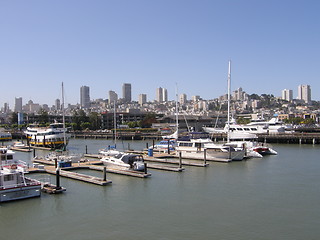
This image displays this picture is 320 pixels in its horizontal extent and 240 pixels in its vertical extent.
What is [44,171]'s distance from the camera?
29500mm

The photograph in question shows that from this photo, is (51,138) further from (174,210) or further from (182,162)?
(174,210)

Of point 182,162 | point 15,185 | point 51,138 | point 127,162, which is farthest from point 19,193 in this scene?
point 51,138

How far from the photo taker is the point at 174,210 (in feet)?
62.6

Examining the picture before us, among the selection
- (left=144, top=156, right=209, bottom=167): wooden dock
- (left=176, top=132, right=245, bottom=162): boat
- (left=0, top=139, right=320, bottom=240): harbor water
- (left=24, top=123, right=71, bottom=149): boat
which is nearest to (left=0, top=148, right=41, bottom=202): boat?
(left=0, top=139, right=320, bottom=240): harbor water

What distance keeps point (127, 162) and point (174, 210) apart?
37.1 feet

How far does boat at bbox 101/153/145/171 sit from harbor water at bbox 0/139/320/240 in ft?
4.63

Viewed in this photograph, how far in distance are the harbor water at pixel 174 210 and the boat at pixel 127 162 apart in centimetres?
141

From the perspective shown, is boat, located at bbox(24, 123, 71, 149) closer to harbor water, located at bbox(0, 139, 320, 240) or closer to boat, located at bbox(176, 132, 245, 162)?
boat, located at bbox(176, 132, 245, 162)

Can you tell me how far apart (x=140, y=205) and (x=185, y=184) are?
6.10 meters

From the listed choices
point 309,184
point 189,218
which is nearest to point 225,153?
point 309,184

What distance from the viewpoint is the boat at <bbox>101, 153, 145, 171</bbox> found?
29016 mm

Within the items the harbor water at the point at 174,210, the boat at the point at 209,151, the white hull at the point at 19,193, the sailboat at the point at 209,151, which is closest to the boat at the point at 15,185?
the white hull at the point at 19,193

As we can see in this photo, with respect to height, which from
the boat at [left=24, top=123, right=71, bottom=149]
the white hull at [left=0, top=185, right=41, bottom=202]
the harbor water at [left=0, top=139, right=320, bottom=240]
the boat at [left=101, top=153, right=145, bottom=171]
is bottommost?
the harbor water at [left=0, top=139, right=320, bottom=240]

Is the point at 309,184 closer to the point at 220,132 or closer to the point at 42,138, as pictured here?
the point at 42,138
